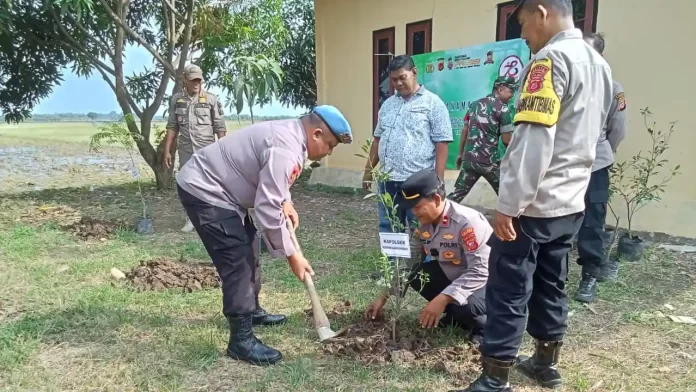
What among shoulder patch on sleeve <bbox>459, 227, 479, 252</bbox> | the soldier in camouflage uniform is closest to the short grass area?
shoulder patch on sleeve <bbox>459, 227, 479, 252</bbox>

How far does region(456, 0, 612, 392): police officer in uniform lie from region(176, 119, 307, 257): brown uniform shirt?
35.5 inches

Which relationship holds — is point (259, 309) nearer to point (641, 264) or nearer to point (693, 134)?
point (641, 264)

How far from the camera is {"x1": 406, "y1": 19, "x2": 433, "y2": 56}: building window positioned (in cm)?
737

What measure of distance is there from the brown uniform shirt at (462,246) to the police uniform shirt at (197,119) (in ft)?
11.5

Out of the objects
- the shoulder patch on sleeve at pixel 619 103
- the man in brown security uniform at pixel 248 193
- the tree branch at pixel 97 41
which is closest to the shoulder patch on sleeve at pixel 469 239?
the man in brown security uniform at pixel 248 193

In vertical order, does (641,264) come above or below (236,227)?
below

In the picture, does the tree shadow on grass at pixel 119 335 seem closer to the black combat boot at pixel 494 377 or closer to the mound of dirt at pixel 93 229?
the black combat boot at pixel 494 377

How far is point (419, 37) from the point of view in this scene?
7.57 metres

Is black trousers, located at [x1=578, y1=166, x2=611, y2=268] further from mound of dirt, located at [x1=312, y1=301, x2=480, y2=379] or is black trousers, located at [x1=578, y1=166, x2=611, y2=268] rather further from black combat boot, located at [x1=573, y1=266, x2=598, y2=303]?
mound of dirt, located at [x1=312, y1=301, x2=480, y2=379]

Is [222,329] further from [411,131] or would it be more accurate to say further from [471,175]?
[471,175]

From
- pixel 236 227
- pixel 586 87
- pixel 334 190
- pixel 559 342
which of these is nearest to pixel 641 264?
pixel 559 342

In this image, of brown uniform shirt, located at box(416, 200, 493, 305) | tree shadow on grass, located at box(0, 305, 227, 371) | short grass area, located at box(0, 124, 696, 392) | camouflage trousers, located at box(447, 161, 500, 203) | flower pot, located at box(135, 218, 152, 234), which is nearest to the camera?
short grass area, located at box(0, 124, 696, 392)

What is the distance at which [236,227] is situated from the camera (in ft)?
8.55

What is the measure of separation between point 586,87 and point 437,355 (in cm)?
142
